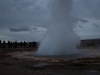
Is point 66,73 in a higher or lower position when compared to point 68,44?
lower

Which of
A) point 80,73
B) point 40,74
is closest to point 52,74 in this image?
point 40,74

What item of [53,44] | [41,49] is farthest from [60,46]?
[41,49]

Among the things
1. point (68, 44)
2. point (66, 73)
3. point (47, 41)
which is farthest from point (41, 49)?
point (66, 73)

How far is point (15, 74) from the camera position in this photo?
32.8 feet

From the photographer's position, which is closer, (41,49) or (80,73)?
(80,73)

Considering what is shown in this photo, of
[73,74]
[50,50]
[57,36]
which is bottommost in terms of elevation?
[73,74]

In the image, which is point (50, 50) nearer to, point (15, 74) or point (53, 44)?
point (53, 44)

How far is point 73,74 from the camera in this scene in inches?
404

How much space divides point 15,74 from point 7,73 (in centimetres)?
48

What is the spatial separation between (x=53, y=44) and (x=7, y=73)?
16.2 meters

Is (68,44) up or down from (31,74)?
up

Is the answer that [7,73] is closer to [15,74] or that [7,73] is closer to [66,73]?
[15,74]

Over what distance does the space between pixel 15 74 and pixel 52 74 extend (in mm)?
1894

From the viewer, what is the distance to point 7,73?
10.2 m
